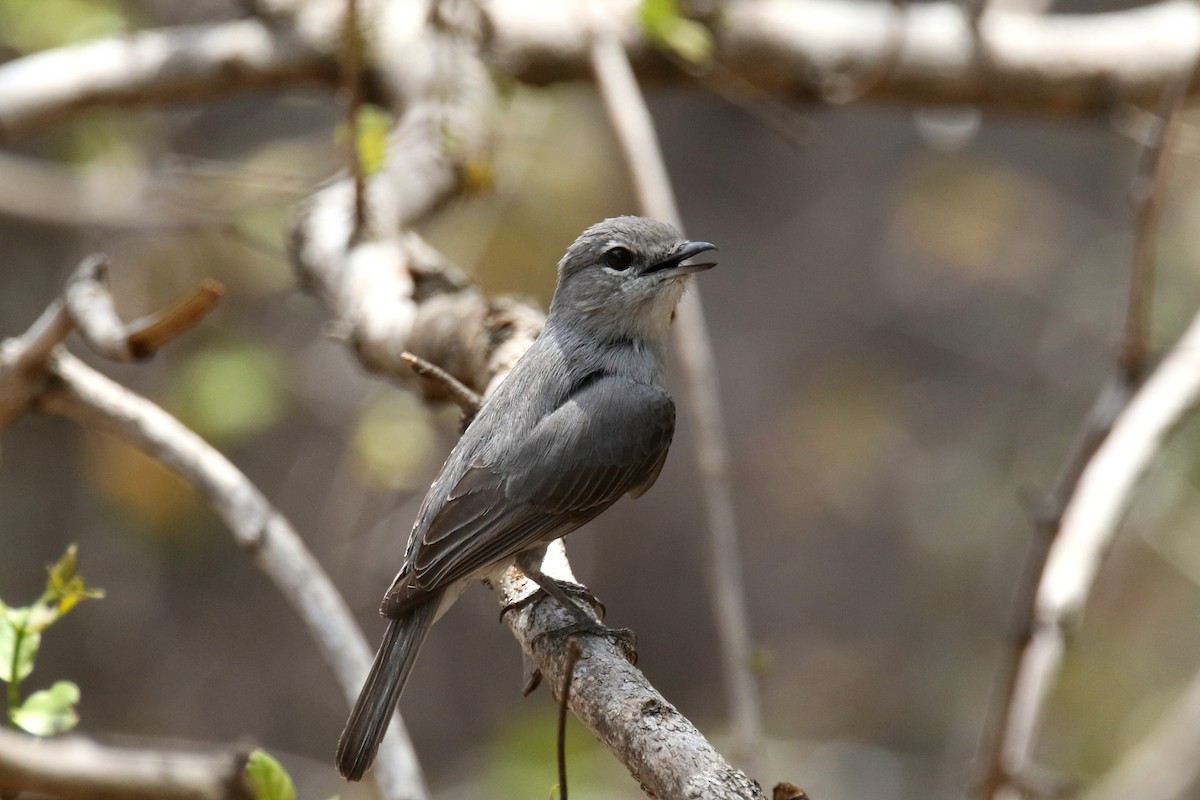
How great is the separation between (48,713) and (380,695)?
0.82m

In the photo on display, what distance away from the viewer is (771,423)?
9.20 m

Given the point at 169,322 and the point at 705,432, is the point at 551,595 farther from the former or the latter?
the point at 169,322

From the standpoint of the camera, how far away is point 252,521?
3232 mm

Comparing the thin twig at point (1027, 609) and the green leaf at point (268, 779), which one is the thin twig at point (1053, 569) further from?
the green leaf at point (268, 779)

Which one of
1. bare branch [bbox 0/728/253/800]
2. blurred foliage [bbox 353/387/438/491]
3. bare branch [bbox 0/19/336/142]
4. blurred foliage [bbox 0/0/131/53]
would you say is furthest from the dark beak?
blurred foliage [bbox 0/0/131/53]

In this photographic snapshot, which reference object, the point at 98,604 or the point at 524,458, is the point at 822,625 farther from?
the point at 524,458

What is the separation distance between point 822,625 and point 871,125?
414cm

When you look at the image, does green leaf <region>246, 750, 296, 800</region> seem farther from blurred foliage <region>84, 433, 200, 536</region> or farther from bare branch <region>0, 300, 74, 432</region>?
blurred foliage <region>84, 433, 200, 536</region>

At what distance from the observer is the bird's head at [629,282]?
3.82m

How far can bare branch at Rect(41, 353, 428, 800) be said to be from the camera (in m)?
3.08

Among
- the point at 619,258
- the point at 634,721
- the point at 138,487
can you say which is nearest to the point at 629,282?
the point at 619,258

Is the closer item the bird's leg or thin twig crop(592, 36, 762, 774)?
the bird's leg

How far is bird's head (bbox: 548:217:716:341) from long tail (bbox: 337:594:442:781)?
1.14 metres

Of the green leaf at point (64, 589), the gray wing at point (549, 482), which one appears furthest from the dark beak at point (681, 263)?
the green leaf at point (64, 589)
